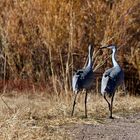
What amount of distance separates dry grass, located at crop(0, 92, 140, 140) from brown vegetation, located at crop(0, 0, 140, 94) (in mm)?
3406

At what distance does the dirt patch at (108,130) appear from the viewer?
9422 millimetres

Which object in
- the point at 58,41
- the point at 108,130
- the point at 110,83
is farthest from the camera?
the point at 58,41

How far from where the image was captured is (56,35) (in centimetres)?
1720

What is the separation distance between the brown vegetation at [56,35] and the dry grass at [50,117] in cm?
341

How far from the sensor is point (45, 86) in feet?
57.2

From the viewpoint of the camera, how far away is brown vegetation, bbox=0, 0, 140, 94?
Answer: 1705cm

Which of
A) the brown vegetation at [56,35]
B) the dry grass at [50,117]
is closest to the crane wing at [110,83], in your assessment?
the dry grass at [50,117]

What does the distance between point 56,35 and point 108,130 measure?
7.55 metres

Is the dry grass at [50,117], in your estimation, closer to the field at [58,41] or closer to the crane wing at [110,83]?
the crane wing at [110,83]

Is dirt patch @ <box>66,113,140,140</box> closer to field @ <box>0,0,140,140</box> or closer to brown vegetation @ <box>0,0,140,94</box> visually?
field @ <box>0,0,140,140</box>

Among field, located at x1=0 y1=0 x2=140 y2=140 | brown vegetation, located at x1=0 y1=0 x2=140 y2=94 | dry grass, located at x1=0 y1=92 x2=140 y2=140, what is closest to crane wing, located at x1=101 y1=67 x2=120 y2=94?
dry grass, located at x1=0 y1=92 x2=140 y2=140

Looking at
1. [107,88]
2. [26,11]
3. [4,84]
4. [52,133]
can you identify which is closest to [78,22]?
[26,11]

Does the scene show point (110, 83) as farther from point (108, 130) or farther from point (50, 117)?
point (108, 130)

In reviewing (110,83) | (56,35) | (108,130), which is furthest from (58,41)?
(108,130)
